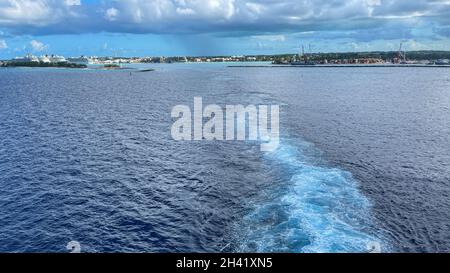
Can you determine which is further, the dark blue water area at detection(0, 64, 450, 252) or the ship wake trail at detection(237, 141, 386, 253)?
the dark blue water area at detection(0, 64, 450, 252)

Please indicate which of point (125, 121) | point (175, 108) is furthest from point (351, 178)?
point (175, 108)

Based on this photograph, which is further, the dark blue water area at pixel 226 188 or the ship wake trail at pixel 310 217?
the dark blue water area at pixel 226 188

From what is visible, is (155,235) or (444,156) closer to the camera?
(155,235)

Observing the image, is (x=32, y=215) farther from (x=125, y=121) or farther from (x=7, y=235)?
(x=125, y=121)

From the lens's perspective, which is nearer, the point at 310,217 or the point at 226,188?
the point at 310,217
